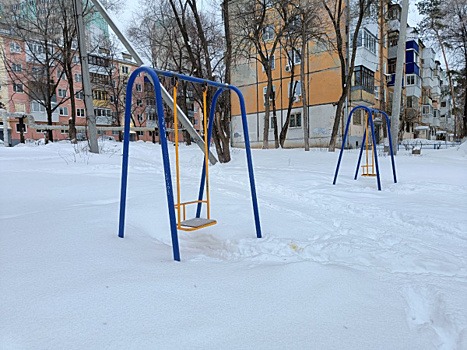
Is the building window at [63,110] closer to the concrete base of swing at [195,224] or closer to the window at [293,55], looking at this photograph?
the window at [293,55]

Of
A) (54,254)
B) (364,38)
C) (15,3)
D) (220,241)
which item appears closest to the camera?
(54,254)

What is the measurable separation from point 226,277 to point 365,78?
24.2 meters

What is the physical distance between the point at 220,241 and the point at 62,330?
1973mm

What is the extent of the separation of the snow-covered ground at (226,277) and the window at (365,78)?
1973 centimetres

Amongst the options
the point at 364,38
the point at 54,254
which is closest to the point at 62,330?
the point at 54,254

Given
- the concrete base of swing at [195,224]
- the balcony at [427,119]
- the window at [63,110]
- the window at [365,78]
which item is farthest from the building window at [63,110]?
the balcony at [427,119]

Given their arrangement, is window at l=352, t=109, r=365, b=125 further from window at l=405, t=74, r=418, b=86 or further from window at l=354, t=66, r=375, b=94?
window at l=405, t=74, r=418, b=86

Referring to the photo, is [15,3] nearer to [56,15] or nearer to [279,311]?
[56,15]

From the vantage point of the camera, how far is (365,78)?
23406mm

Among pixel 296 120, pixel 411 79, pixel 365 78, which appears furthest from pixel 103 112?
pixel 411 79

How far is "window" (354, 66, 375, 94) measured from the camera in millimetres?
22500

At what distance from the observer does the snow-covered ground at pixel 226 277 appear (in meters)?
1.61

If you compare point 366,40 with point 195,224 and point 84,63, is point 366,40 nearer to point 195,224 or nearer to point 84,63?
point 84,63

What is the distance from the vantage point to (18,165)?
22.5ft
